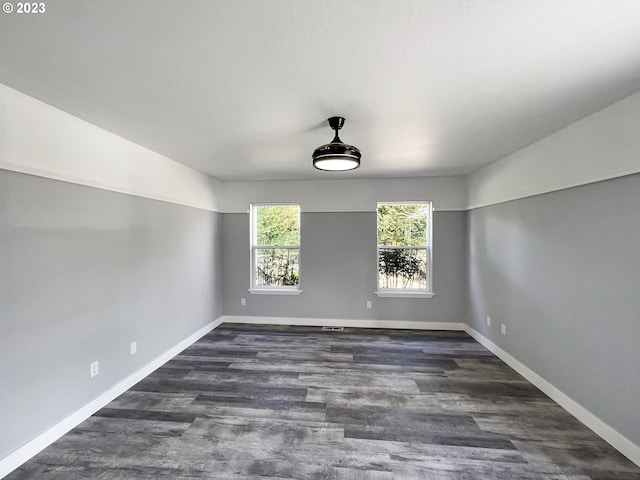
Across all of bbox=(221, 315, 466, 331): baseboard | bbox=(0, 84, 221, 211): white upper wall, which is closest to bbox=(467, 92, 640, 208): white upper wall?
bbox=(221, 315, 466, 331): baseboard

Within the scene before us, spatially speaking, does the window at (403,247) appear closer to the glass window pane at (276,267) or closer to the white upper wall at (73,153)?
the glass window pane at (276,267)

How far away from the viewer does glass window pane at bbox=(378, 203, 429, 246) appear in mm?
5013

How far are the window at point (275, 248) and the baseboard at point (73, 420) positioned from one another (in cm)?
187

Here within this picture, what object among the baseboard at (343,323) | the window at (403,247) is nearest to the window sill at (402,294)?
the window at (403,247)

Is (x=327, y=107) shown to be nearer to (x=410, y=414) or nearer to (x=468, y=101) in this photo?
(x=468, y=101)

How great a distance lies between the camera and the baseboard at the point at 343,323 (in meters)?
4.88

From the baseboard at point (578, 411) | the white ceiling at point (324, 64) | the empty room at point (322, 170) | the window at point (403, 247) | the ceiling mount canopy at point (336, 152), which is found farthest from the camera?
the window at point (403, 247)

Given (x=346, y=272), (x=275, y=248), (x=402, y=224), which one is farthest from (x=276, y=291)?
(x=402, y=224)

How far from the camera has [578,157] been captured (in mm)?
2510

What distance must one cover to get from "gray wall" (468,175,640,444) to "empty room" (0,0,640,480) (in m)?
0.02

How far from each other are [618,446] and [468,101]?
267cm

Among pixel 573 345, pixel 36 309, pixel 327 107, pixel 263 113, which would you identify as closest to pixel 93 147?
pixel 36 309

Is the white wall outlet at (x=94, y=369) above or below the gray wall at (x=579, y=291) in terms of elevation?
below

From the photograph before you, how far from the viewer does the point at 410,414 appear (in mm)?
2578
